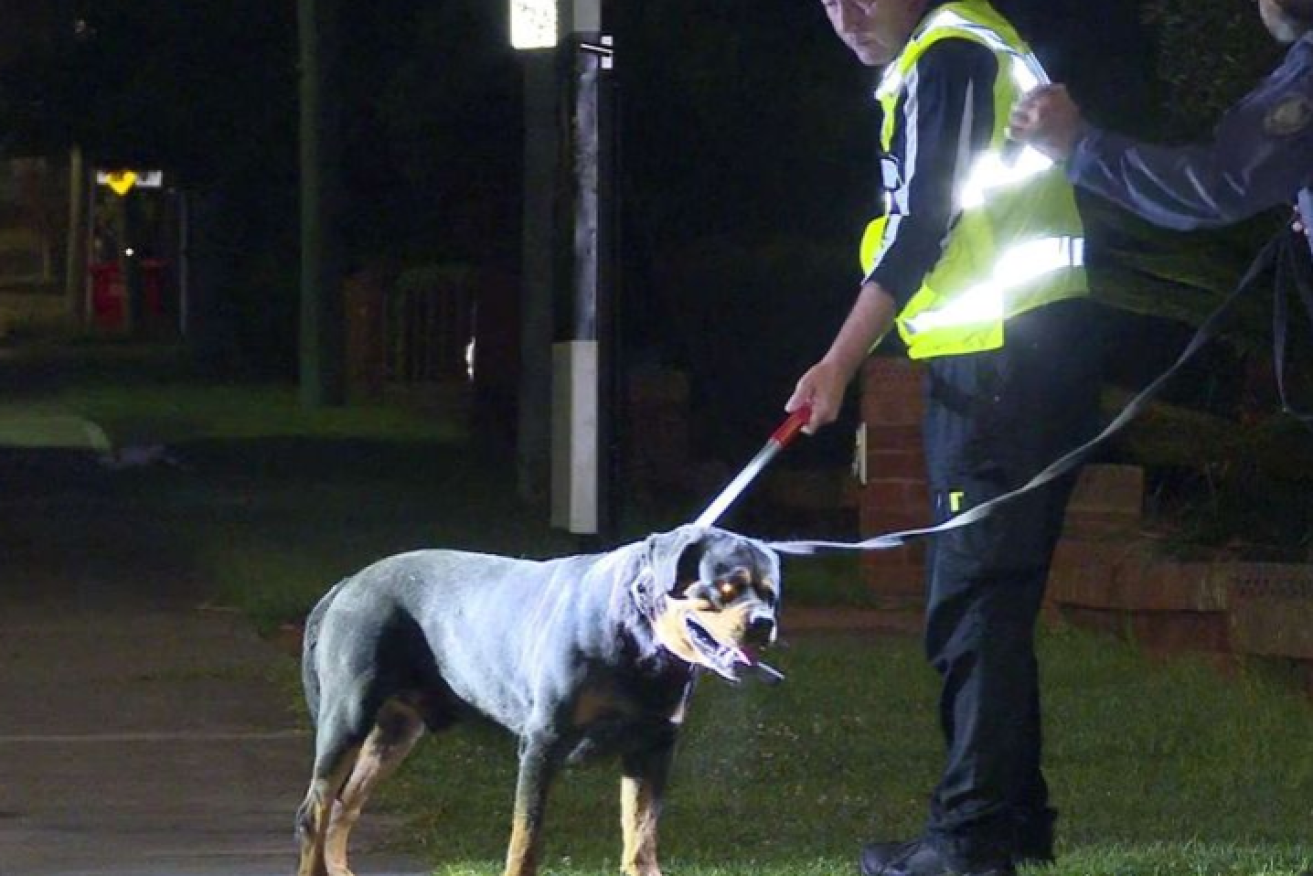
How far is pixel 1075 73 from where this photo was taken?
13.6m

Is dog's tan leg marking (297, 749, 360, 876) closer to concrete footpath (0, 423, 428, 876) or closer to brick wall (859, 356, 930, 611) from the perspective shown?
concrete footpath (0, 423, 428, 876)

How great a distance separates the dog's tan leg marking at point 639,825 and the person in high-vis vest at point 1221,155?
146cm

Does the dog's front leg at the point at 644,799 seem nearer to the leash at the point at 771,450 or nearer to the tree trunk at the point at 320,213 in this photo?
the leash at the point at 771,450

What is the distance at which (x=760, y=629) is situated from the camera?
16.1 feet

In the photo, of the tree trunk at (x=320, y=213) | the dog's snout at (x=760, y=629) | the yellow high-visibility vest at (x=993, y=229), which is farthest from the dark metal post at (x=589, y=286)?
the tree trunk at (x=320, y=213)

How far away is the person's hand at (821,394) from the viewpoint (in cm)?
535

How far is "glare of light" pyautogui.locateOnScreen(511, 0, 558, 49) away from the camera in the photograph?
1160cm

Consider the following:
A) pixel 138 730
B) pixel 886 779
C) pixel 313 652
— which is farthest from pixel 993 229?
pixel 138 730

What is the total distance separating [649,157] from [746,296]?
1.77 m

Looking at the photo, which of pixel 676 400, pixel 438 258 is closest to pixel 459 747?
pixel 676 400

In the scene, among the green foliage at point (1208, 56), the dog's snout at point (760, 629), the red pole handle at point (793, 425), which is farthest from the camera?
the green foliage at point (1208, 56)

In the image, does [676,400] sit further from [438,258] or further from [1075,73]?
[438,258]

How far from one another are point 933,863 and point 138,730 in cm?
367

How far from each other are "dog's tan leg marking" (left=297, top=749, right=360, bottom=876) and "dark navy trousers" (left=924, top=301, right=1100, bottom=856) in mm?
1263
